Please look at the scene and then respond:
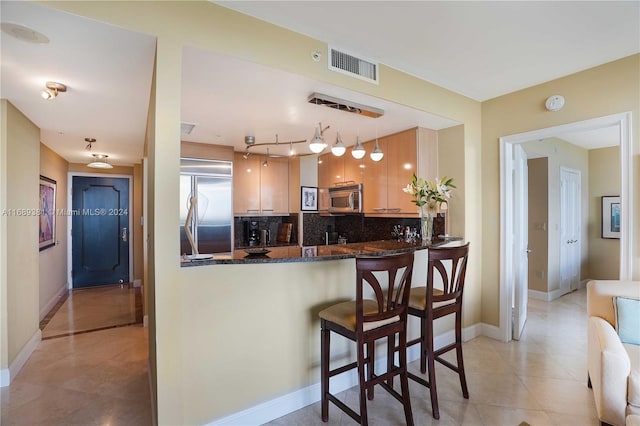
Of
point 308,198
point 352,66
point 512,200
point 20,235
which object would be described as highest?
point 352,66

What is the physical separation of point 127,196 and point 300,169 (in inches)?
144

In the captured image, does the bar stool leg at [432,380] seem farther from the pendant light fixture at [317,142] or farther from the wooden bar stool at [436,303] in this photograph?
→ the pendant light fixture at [317,142]

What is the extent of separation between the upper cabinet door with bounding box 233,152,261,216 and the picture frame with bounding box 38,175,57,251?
2.33m

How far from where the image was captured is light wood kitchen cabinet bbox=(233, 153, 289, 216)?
4.66 meters

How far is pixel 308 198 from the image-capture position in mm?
5102

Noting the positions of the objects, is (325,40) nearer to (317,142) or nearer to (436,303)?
(317,142)

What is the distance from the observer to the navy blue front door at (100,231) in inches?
225

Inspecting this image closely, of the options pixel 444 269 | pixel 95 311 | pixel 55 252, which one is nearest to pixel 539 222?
pixel 444 269

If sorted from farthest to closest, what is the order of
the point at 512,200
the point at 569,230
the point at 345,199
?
the point at 569,230
the point at 345,199
the point at 512,200

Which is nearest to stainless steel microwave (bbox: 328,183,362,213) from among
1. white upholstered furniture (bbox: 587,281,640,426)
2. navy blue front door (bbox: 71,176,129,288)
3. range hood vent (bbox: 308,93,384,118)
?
range hood vent (bbox: 308,93,384,118)

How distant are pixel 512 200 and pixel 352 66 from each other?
2.32 m

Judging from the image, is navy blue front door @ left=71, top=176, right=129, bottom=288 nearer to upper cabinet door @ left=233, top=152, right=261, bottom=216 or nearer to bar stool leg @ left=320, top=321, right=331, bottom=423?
upper cabinet door @ left=233, top=152, right=261, bottom=216

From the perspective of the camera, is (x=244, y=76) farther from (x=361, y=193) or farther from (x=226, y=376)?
(x=361, y=193)

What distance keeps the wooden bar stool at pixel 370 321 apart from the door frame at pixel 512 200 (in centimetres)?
185
